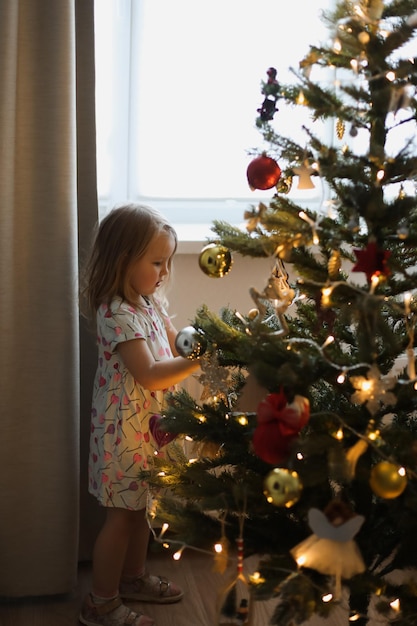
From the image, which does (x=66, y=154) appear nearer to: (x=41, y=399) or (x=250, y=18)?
(x=41, y=399)

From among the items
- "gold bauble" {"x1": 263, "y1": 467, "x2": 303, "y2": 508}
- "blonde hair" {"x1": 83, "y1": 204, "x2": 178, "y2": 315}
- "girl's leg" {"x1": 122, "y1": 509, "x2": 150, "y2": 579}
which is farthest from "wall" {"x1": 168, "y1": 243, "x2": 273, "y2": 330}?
"gold bauble" {"x1": 263, "y1": 467, "x2": 303, "y2": 508}

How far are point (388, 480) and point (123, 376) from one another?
0.81 m

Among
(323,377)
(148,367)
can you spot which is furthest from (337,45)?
(148,367)

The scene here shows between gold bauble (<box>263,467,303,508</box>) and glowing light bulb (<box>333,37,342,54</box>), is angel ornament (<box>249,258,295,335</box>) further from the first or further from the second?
glowing light bulb (<box>333,37,342,54</box>)

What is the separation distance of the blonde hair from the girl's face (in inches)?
0.4

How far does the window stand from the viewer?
8.00ft

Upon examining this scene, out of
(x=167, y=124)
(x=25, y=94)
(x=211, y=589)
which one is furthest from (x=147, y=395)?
(x=167, y=124)

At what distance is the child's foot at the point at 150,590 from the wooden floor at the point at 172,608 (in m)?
0.02

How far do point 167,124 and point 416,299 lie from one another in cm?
110

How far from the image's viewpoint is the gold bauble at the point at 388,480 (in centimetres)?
135

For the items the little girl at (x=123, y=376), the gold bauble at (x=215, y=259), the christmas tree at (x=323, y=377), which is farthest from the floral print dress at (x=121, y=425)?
the gold bauble at (x=215, y=259)

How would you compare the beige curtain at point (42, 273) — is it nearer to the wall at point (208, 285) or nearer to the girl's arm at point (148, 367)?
the girl's arm at point (148, 367)

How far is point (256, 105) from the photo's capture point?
2.58m

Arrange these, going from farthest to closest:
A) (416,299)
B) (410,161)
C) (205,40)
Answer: (205,40)
(416,299)
(410,161)
